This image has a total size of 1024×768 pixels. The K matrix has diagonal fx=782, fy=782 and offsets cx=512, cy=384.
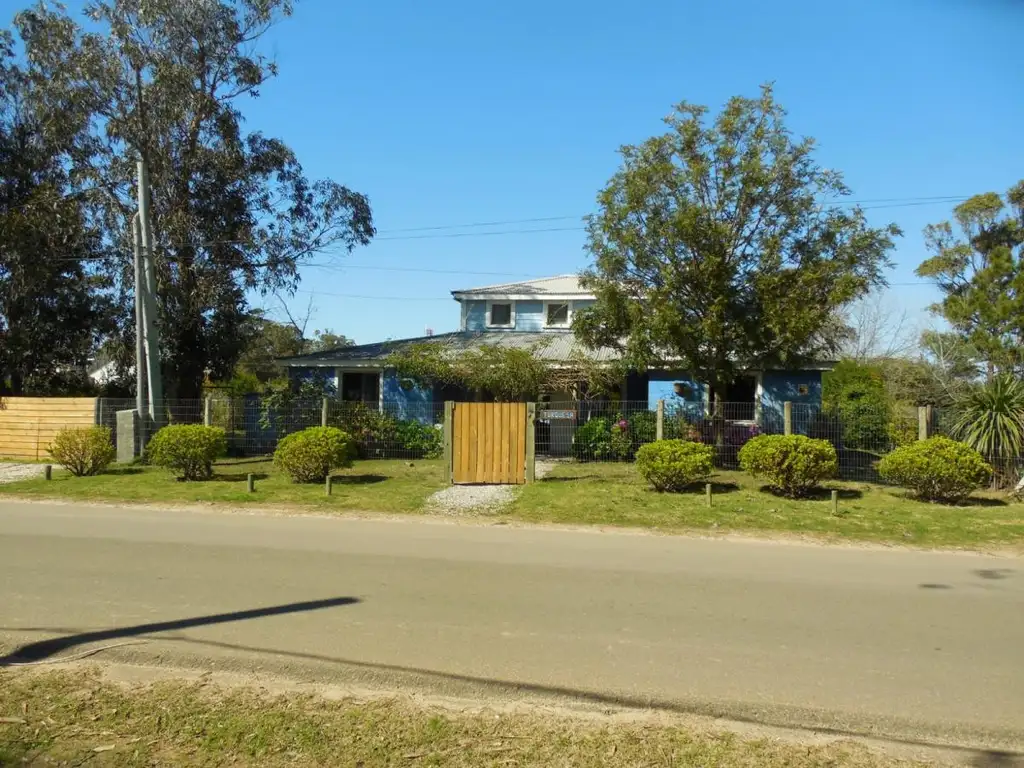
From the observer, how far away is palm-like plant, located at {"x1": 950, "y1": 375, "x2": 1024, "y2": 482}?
505 inches

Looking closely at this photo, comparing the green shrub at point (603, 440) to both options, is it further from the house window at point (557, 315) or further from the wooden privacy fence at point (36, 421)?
the wooden privacy fence at point (36, 421)

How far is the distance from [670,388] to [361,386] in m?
8.94

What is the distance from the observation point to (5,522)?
1003cm

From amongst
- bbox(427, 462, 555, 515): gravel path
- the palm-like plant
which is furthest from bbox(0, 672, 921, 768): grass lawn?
the palm-like plant

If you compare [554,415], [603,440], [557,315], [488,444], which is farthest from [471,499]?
[557,315]

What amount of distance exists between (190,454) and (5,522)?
13.7ft

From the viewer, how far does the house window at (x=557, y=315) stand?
26.0m

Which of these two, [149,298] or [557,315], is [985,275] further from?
[149,298]

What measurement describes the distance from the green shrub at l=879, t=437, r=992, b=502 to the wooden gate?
5.92m

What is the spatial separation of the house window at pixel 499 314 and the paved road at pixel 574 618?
17735 millimetres

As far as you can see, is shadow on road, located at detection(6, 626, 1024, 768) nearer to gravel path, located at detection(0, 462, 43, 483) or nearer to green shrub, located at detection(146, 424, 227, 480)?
green shrub, located at detection(146, 424, 227, 480)

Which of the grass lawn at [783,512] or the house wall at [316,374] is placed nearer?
the grass lawn at [783,512]

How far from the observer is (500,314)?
87.7ft

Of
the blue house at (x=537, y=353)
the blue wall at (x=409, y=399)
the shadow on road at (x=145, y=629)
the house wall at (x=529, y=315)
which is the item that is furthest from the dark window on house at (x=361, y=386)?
the shadow on road at (x=145, y=629)
